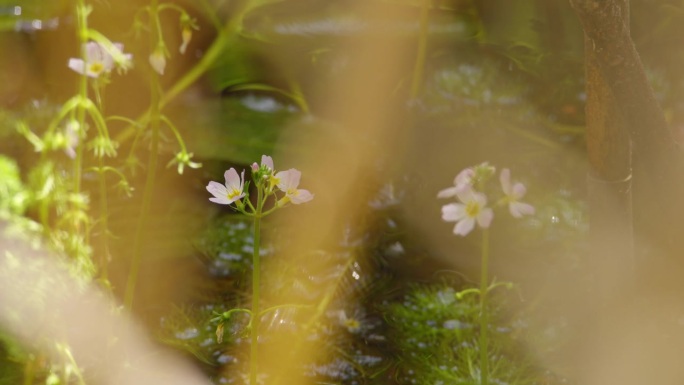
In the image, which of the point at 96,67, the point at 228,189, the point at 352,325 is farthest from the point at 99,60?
the point at 352,325

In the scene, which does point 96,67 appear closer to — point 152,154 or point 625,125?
point 152,154

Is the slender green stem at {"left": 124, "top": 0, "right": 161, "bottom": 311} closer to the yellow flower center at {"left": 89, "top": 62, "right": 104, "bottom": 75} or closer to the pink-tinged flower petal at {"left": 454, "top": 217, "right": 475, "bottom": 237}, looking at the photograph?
the yellow flower center at {"left": 89, "top": 62, "right": 104, "bottom": 75}

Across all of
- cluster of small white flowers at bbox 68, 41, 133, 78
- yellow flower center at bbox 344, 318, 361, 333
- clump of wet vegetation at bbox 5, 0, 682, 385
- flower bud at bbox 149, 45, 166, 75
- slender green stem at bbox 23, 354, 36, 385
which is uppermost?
flower bud at bbox 149, 45, 166, 75

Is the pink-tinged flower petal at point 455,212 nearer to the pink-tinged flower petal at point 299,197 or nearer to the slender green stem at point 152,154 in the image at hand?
the pink-tinged flower petal at point 299,197

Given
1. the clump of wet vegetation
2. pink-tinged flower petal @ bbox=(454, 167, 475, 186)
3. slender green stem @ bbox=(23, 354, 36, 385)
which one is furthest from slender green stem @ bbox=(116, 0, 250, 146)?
pink-tinged flower petal @ bbox=(454, 167, 475, 186)

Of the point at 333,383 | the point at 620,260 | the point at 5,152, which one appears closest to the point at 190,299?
the point at 333,383

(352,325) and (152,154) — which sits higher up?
(152,154)

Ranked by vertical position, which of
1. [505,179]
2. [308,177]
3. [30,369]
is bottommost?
[30,369]
